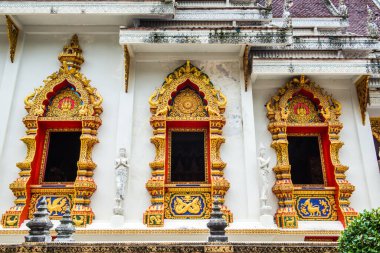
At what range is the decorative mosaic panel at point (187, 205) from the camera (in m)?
7.71

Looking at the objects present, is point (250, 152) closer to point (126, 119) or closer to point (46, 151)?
point (126, 119)

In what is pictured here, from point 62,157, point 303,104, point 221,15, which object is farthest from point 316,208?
point 62,157

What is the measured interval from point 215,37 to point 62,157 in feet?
14.2

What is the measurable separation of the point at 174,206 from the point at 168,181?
1.84 feet

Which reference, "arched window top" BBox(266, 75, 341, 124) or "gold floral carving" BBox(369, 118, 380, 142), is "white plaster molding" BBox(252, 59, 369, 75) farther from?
"gold floral carving" BBox(369, 118, 380, 142)

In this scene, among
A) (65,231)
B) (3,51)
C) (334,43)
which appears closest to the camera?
(65,231)

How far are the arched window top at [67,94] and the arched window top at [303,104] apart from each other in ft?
13.4

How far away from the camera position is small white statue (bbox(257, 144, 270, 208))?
297 inches

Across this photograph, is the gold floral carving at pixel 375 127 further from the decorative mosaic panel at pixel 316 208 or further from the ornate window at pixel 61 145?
the ornate window at pixel 61 145

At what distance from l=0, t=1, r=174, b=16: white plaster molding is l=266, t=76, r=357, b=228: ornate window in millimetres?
3478

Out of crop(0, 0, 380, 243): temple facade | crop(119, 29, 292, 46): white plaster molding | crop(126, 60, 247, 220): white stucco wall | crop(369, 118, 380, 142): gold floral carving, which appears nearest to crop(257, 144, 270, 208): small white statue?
crop(0, 0, 380, 243): temple facade

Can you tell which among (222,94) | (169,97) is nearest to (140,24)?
(169,97)

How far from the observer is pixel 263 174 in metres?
7.68

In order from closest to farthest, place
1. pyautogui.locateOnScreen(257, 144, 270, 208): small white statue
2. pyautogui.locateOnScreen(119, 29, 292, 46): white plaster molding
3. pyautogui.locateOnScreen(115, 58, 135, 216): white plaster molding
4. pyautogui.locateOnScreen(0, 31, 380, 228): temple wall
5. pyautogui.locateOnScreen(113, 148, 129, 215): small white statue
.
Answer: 1. pyautogui.locateOnScreen(113, 148, 129, 215): small white statue
2. pyautogui.locateOnScreen(257, 144, 270, 208): small white statue
3. pyautogui.locateOnScreen(0, 31, 380, 228): temple wall
4. pyautogui.locateOnScreen(115, 58, 135, 216): white plaster molding
5. pyautogui.locateOnScreen(119, 29, 292, 46): white plaster molding
